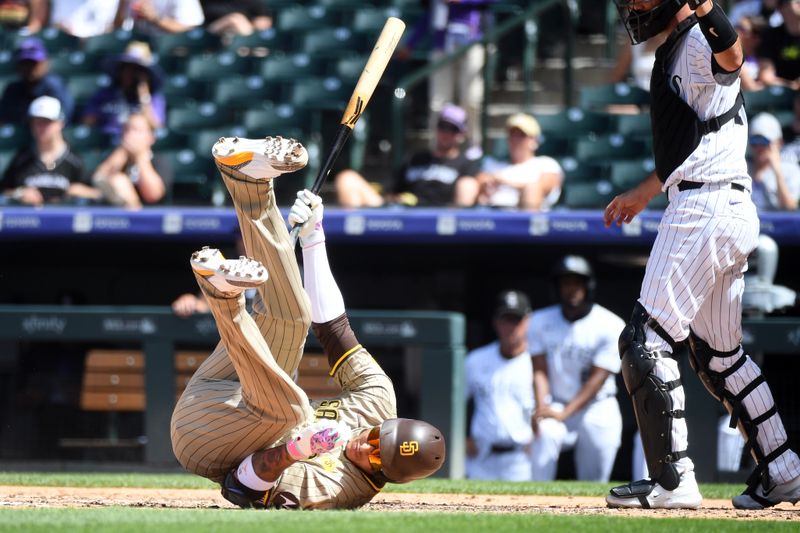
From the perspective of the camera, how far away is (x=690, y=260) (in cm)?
441

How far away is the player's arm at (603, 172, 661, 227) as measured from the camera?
479cm

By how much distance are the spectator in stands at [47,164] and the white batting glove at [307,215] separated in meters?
3.91

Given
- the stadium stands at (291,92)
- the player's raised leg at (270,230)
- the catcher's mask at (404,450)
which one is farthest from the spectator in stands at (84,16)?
the catcher's mask at (404,450)

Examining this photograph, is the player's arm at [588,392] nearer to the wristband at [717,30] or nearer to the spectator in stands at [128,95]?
the wristband at [717,30]

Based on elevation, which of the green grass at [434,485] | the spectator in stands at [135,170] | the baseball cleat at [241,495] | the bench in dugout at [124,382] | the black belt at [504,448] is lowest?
the black belt at [504,448]

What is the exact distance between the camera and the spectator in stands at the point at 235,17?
11.2m

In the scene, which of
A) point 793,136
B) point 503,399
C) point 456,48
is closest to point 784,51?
point 793,136

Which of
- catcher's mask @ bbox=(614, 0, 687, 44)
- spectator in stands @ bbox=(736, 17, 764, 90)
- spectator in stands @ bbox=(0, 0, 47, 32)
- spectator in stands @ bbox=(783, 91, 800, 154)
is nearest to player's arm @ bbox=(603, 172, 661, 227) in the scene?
catcher's mask @ bbox=(614, 0, 687, 44)

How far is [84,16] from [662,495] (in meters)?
8.40

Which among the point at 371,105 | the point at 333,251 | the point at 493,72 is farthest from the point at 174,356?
the point at 493,72

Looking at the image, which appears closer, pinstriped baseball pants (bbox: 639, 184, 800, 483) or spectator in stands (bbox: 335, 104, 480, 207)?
pinstriped baseball pants (bbox: 639, 184, 800, 483)

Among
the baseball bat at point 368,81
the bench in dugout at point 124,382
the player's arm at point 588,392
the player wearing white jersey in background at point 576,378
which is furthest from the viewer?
the player's arm at point 588,392

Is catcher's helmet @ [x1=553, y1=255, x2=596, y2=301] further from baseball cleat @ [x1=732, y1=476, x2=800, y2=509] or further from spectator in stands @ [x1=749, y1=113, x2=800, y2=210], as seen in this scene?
baseball cleat @ [x1=732, y1=476, x2=800, y2=509]

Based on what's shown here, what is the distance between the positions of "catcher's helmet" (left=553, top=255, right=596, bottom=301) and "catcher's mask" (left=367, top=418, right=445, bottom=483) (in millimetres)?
3314
